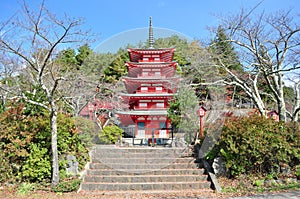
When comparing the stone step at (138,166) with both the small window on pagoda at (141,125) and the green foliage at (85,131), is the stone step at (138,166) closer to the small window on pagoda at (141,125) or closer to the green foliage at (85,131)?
the green foliage at (85,131)

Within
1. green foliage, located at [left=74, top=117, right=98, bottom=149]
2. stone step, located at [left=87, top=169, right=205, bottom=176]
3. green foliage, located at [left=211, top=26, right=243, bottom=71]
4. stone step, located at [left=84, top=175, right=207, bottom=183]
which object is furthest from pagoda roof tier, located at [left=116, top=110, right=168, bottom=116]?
stone step, located at [left=84, top=175, right=207, bottom=183]

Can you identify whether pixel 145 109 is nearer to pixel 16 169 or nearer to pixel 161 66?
pixel 161 66

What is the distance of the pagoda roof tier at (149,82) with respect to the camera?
7.37 metres

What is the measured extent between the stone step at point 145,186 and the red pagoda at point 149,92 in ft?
8.91

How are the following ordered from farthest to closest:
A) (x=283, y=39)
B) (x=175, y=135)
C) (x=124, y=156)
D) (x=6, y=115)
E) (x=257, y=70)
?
(x=175, y=135) < (x=257, y=70) < (x=283, y=39) < (x=124, y=156) < (x=6, y=115)

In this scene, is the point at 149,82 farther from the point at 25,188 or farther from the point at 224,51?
the point at 25,188

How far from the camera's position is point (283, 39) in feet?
20.7

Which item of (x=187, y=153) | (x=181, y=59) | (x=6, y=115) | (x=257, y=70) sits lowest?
(x=187, y=153)

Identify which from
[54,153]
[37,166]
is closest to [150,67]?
[54,153]

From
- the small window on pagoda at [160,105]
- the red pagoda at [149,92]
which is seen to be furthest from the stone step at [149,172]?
the small window on pagoda at [160,105]

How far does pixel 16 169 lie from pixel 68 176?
118cm

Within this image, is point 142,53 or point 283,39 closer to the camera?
point 283,39

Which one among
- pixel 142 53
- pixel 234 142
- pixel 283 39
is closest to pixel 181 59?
pixel 142 53

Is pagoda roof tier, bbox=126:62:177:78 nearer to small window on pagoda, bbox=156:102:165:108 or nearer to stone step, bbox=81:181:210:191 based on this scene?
small window on pagoda, bbox=156:102:165:108
